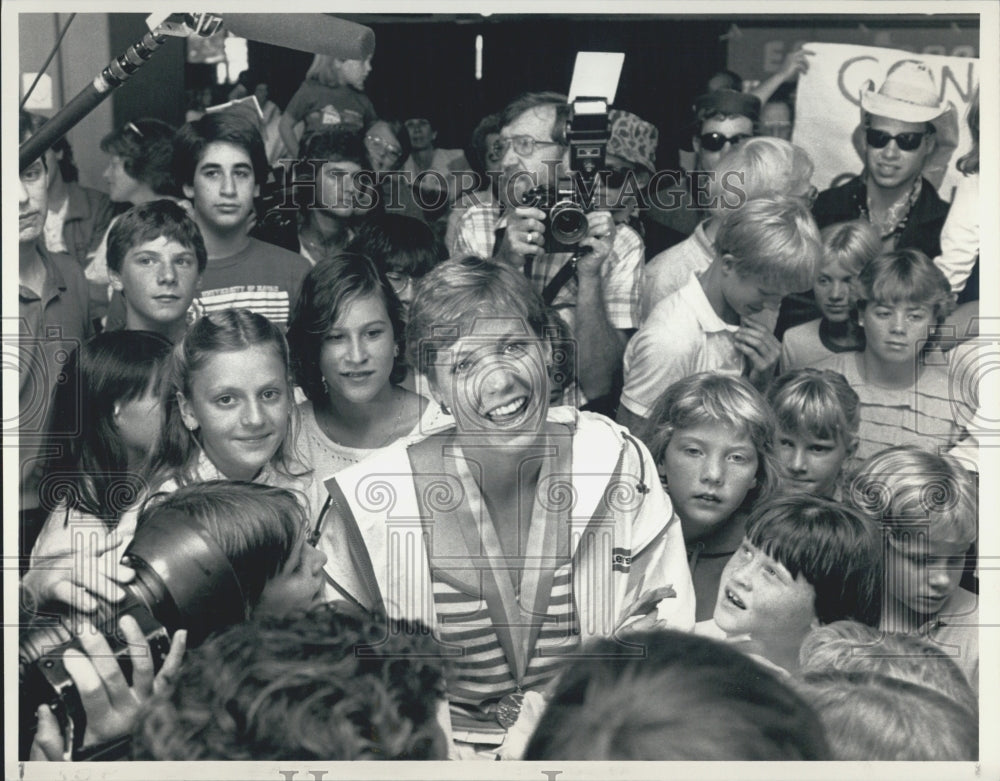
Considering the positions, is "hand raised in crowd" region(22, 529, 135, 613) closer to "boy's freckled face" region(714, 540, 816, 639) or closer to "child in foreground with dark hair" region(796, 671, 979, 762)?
"boy's freckled face" region(714, 540, 816, 639)

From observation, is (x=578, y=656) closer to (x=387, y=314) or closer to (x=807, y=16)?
(x=387, y=314)

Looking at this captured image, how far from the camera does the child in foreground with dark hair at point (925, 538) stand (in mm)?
4340

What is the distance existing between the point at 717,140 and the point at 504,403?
3.38 feet

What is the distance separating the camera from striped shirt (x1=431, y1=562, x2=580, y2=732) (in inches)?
169

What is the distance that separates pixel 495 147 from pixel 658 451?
106 centimetres

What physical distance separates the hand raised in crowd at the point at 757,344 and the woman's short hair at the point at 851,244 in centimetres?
26

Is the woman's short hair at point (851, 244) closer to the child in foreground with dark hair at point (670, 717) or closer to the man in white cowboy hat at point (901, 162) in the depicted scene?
the man in white cowboy hat at point (901, 162)

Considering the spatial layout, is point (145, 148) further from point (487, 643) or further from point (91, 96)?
point (487, 643)

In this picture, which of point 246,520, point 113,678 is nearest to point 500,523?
point 246,520

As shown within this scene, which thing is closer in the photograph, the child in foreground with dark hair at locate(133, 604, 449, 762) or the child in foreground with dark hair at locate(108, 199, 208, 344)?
the child in foreground with dark hair at locate(133, 604, 449, 762)

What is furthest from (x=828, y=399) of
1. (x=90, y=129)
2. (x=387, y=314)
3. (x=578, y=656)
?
(x=90, y=129)

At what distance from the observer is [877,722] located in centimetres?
441

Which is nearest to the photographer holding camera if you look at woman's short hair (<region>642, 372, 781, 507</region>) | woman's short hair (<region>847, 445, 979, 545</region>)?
woman's short hair (<region>642, 372, 781, 507</region>)

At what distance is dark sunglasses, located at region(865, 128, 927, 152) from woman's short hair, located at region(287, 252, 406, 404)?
5.05 feet
